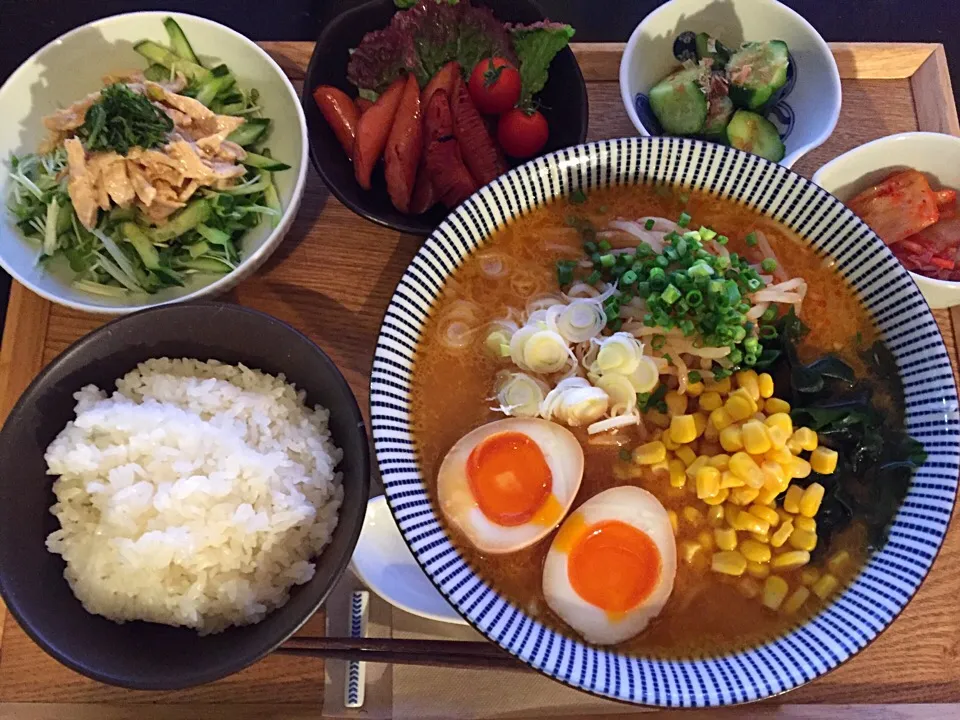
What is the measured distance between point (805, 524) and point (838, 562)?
0.10m

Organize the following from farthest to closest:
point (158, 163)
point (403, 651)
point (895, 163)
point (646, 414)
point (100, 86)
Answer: point (100, 86), point (895, 163), point (158, 163), point (646, 414), point (403, 651)

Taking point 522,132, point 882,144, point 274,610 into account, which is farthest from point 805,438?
point 274,610

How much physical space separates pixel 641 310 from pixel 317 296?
0.85 metres

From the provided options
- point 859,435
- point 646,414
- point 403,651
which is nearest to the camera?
point 403,651

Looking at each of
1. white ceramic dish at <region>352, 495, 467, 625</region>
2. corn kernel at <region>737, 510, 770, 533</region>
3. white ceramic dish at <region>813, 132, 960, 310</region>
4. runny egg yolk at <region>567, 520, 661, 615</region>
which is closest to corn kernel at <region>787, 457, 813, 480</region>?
corn kernel at <region>737, 510, 770, 533</region>

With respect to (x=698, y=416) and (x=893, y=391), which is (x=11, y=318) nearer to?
(x=698, y=416)

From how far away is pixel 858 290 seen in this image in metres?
1.67

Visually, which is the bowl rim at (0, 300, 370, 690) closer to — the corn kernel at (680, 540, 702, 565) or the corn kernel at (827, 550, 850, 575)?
the corn kernel at (680, 540, 702, 565)

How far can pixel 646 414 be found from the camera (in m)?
1.68

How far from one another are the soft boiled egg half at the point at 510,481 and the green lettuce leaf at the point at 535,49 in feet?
3.12

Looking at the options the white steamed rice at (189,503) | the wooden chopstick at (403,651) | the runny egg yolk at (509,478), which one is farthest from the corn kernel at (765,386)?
the white steamed rice at (189,503)

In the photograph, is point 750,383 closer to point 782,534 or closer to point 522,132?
point 782,534

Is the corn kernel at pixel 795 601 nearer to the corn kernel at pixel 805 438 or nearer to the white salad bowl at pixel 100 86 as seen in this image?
the corn kernel at pixel 805 438

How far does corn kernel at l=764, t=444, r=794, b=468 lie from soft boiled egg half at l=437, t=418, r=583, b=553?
39 cm
